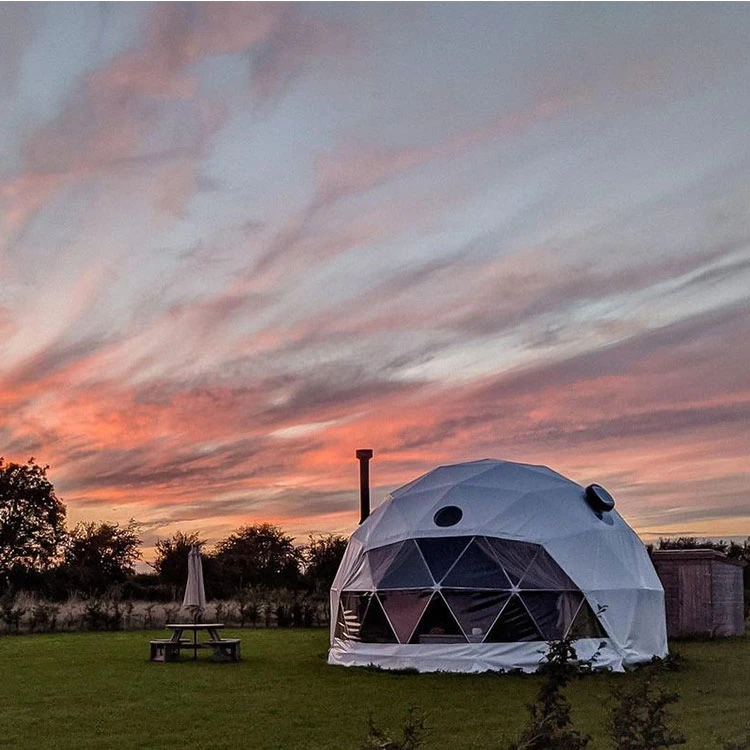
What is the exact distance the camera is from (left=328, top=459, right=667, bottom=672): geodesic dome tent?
15.9 m

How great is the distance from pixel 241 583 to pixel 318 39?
3035cm

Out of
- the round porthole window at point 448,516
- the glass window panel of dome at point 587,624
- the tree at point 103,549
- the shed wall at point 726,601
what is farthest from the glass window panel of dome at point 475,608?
the tree at point 103,549

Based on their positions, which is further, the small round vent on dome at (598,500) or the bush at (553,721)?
the small round vent on dome at (598,500)

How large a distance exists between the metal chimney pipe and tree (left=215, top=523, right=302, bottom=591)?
14367 millimetres

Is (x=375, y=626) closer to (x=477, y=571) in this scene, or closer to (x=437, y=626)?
(x=437, y=626)

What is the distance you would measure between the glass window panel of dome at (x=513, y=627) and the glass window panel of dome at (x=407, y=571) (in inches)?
47.9

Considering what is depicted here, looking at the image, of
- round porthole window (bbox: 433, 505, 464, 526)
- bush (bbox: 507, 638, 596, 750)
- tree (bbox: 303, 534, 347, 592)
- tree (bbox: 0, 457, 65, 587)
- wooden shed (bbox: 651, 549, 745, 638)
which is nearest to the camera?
bush (bbox: 507, 638, 596, 750)

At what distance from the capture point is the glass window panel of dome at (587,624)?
632 inches

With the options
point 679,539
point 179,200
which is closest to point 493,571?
point 179,200

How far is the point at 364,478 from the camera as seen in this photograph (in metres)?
24.2

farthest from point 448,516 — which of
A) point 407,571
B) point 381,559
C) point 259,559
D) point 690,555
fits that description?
point 259,559

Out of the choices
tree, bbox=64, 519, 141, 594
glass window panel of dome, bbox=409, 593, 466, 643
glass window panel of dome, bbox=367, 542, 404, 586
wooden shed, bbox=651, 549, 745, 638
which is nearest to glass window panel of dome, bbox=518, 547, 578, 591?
glass window panel of dome, bbox=409, 593, 466, 643

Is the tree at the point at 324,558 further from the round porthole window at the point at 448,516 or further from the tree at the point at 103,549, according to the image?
the round porthole window at the point at 448,516

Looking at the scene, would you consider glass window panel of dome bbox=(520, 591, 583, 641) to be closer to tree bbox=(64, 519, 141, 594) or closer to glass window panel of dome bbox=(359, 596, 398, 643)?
glass window panel of dome bbox=(359, 596, 398, 643)
